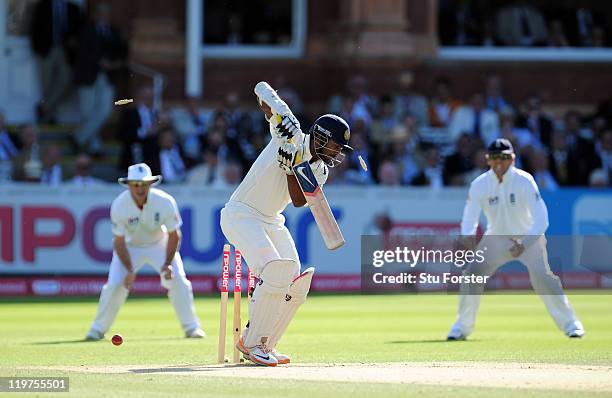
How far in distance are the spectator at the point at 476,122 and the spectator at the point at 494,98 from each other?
1.45 feet

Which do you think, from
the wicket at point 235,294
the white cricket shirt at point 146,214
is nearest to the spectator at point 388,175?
the white cricket shirt at point 146,214

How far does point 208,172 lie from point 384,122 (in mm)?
3013

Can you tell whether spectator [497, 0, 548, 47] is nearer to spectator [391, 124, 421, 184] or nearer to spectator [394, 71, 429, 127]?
spectator [394, 71, 429, 127]

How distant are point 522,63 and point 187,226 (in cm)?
820

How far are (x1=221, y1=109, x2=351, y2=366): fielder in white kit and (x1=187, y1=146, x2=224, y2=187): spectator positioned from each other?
1031 centimetres

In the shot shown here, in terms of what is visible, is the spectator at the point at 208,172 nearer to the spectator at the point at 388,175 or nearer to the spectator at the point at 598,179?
the spectator at the point at 388,175

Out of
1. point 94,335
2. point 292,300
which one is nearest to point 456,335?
point 94,335

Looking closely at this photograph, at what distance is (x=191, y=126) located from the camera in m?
22.1

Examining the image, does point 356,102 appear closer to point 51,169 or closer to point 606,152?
point 606,152

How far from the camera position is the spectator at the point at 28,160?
20.8 m

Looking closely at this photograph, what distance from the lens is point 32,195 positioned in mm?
20188

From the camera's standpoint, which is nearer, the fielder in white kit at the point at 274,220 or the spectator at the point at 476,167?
the fielder in white kit at the point at 274,220

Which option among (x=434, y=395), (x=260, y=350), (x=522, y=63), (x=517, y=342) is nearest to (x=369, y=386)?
(x=434, y=395)

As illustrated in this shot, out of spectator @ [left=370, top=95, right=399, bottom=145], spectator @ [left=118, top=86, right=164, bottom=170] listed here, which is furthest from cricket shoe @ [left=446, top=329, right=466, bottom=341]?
spectator @ [left=370, top=95, right=399, bottom=145]
